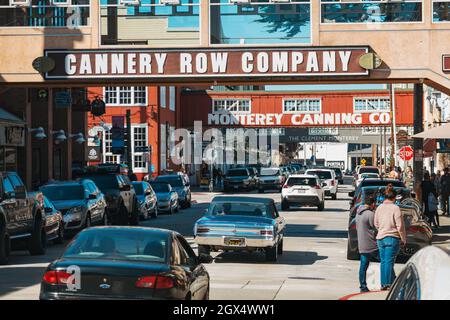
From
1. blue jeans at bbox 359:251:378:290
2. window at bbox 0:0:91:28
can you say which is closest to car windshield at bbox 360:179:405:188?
window at bbox 0:0:91:28

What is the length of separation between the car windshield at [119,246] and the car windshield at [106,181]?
22153 mm

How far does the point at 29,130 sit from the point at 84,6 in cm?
2158

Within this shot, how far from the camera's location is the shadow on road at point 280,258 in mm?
22183

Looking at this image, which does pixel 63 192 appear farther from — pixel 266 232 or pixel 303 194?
pixel 303 194

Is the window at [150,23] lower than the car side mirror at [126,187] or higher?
higher

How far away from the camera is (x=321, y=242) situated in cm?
2805

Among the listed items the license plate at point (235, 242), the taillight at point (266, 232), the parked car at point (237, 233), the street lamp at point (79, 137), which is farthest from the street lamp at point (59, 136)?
the taillight at point (266, 232)

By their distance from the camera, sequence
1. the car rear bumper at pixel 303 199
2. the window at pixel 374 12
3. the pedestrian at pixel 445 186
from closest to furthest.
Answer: the window at pixel 374 12
the pedestrian at pixel 445 186
the car rear bumper at pixel 303 199

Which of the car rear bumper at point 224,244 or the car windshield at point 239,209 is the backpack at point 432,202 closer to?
the car windshield at point 239,209

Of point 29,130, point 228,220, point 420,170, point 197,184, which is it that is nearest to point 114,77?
point 228,220

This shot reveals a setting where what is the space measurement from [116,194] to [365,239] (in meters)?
17.6

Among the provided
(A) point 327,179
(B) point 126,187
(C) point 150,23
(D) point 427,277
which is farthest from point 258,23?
(A) point 327,179

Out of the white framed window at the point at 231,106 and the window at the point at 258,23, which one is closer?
the window at the point at 258,23

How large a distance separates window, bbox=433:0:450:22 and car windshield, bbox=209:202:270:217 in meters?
6.99
